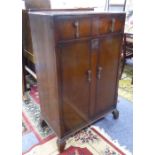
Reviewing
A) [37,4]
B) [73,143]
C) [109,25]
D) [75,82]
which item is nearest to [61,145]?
[73,143]

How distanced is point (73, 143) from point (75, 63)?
31.1 inches

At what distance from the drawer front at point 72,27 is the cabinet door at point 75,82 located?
6 cm

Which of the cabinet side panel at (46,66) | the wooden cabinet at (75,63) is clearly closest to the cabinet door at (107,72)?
the wooden cabinet at (75,63)

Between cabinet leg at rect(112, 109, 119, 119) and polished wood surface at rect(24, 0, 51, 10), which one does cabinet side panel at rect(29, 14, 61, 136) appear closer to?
cabinet leg at rect(112, 109, 119, 119)

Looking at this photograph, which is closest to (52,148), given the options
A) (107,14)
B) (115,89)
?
(115,89)

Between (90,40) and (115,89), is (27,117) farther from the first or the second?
(90,40)

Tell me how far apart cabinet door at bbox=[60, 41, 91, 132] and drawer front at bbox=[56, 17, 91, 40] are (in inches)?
2.3

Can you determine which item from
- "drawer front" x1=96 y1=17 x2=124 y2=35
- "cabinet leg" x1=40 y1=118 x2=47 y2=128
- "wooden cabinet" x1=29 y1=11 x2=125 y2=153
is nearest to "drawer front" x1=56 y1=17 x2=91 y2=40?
"wooden cabinet" x1=29 y1=11 x2=125 y2=153

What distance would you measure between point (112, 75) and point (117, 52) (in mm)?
226

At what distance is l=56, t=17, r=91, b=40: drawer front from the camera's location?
1.08 meters

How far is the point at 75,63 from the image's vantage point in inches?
50.3

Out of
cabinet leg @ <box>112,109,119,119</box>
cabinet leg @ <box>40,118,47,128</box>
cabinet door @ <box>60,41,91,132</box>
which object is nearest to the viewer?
cabinet door @ <box>60,41,91,132</box>

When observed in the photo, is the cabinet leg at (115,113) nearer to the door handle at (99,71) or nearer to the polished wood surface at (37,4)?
the door handle at (99,71)

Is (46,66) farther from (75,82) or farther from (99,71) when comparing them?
(99,71)
